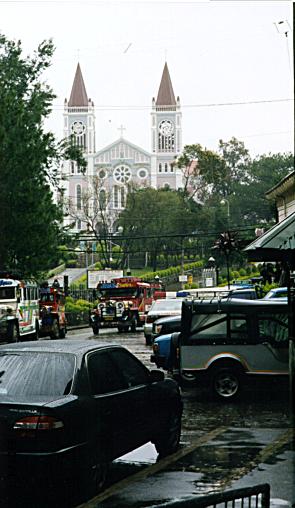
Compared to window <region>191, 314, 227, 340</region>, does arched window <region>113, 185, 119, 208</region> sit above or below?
above

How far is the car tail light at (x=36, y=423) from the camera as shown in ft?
23.4

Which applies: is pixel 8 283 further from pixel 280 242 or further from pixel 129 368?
pixel 129 368

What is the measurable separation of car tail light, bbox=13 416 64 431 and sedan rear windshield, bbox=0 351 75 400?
35 centimetres

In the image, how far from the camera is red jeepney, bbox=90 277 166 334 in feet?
132

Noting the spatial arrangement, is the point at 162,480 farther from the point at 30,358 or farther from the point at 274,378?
the point at 274,378

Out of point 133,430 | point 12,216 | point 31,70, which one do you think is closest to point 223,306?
point 133,430

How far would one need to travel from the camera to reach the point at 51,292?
127 feet

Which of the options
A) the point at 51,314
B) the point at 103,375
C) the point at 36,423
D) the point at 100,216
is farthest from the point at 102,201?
the point at 36,423

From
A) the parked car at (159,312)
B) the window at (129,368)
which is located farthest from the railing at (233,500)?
the parked car at (159,312)

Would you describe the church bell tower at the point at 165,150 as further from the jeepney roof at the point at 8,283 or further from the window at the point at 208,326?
the window at the point at 208,326

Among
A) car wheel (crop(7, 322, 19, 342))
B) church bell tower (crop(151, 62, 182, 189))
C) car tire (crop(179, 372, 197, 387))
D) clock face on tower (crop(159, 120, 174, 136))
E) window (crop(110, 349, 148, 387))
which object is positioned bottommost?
car tire (crop(179, 372, 197, 387))

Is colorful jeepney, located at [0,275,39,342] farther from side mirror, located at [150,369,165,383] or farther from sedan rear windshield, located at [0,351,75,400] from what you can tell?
sedan rear windshield, located at [0,351,75,400]

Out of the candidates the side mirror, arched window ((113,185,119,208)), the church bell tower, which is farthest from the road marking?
the church bell tower

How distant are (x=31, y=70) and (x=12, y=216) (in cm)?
913
